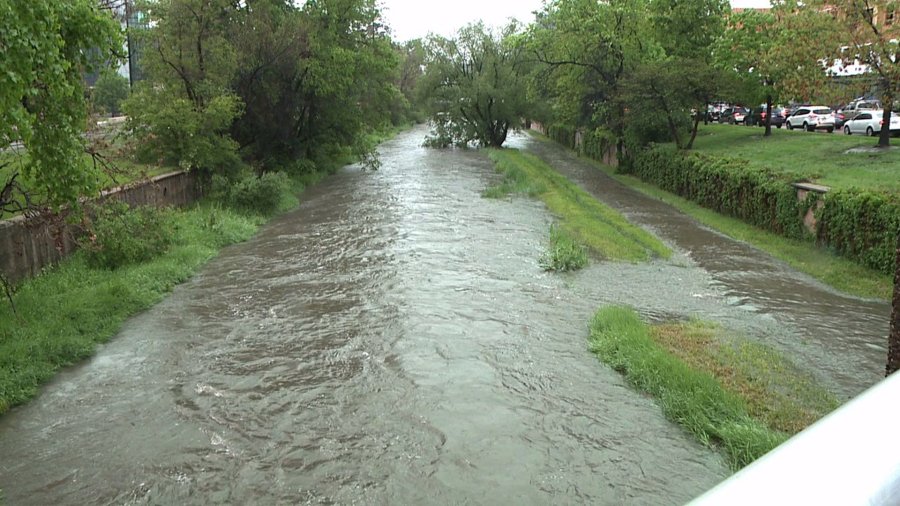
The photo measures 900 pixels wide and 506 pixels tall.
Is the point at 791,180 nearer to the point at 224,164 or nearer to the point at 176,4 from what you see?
the point at 224,164

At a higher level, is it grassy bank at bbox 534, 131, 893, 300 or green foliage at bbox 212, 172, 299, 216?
green foliage at bbox 212, 172, 299, 216

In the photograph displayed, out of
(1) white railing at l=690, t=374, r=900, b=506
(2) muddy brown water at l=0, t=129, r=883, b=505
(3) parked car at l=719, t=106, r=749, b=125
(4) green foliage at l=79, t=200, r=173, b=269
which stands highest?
(3) parked car at l=719, t=106, r=749, b=125

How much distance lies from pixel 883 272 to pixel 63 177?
14.8 m

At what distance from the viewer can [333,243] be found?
58.2 feet

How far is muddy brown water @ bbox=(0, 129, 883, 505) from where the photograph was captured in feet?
21.9

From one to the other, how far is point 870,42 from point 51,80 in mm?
22173

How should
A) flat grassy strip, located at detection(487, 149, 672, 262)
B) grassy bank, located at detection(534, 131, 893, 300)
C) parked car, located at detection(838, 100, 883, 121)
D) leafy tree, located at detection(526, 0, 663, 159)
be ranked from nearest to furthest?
1. grassy bank, located at detection(534, 131, 893, 300)
2. flat grassy strip, located at detection(487, 149, 672, 262)
3. leafy tree, located at detection(526, 0, 663, 159)
4. parked car, located at detection(838, 100, 883, 121)

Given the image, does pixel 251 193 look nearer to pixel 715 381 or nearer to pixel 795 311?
pixel 795 311

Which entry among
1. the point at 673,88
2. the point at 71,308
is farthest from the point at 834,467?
the point at 673,88

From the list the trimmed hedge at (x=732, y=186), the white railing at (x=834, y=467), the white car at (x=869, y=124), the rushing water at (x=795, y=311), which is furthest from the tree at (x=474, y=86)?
the white railing at (x=834, y=467)

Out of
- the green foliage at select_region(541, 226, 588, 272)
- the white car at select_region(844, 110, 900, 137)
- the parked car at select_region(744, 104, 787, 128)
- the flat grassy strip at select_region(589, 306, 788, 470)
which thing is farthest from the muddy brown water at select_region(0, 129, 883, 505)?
the parked car at select_region(744, 104, 787, 128)

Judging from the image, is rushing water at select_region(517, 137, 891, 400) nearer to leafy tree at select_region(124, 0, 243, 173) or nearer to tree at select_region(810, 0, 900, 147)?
tree at select_region(810, 0, 900, 147)

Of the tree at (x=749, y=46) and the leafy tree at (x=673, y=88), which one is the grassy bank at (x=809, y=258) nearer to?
the leafy tree at (x=673, y=88)

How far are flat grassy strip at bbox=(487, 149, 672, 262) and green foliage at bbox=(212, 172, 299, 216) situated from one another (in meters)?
8.92
